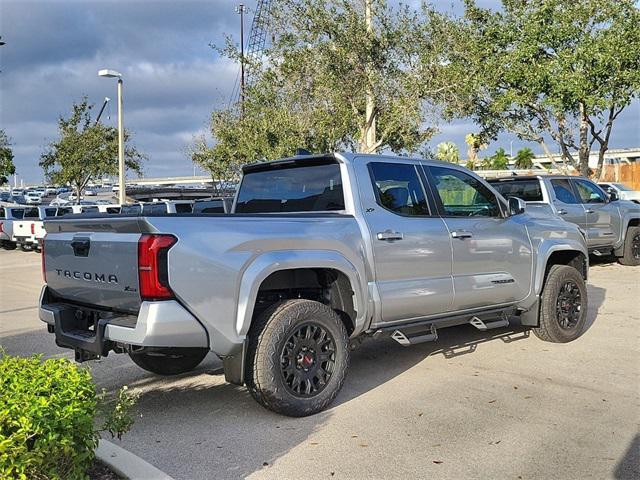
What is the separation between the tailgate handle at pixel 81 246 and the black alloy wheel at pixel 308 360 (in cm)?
158

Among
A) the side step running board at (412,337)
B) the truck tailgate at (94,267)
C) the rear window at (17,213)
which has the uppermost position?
the truck tailgate at (94,267)

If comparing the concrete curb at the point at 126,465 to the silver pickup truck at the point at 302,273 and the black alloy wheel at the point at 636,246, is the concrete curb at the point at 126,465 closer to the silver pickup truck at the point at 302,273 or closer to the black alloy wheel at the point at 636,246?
the silver pickup truck at the point at 302,273

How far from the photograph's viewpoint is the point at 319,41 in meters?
18.4

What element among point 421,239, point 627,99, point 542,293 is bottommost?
point 542,293

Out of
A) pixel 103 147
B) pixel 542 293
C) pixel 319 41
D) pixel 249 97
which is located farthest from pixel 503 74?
pixel 103 147

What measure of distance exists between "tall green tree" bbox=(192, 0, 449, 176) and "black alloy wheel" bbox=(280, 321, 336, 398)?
1425 centimetres

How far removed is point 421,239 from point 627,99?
45.2 ft

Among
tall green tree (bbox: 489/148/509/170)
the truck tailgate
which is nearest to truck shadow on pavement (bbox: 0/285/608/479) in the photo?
the truck tailgate

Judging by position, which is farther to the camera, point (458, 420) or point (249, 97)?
point (249, 97)

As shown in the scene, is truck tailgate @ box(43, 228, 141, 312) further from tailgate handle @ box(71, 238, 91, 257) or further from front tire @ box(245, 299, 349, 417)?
front tire @ box(245, 299, 349, 417)

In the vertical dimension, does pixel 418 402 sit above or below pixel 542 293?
below

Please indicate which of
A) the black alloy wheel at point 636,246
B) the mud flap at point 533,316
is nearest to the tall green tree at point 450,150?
the black alloy wheel at point 636,246

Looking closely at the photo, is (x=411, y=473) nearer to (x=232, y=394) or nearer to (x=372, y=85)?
(x=232, y=394)

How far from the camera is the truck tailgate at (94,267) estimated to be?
14.3ft
